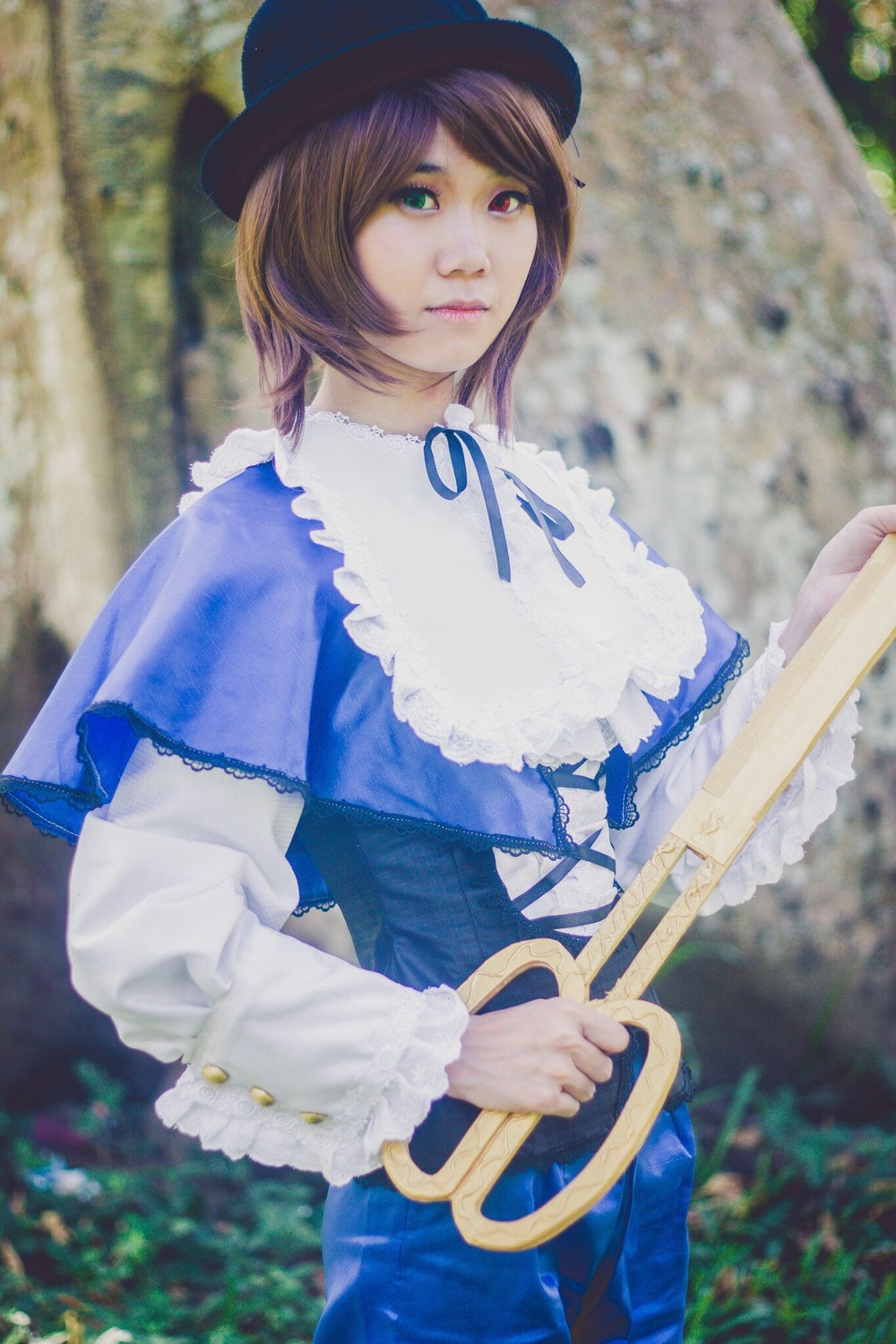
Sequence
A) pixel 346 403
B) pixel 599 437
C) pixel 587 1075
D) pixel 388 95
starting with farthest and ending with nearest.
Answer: pixel 599 437
pixel 346 403
pixel 388 95
pixel 587 1075

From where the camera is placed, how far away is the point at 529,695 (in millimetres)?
1229

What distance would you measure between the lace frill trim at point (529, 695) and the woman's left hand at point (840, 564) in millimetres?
130

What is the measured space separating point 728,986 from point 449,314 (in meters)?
2.03

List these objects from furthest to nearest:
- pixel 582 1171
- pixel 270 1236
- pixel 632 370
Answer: pixel 632 370 < pixel 270 1236 < pixel 582 1171

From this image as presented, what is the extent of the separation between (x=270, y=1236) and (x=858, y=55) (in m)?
4.99

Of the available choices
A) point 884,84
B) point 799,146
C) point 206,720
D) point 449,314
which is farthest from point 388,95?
point 884,84

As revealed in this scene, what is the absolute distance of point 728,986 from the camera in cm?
276

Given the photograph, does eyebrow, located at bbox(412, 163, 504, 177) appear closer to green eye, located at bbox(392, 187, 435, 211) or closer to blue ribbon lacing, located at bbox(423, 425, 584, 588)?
green eye, located at bbox(392, 187, 435, 211)

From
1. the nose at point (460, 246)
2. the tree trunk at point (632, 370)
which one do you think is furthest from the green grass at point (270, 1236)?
the nose at point (460, 246)

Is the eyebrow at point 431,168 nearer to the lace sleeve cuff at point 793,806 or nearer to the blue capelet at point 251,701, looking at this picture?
the blue capelet at point 251,701

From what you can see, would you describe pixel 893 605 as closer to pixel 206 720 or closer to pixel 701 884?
pixel 701 884

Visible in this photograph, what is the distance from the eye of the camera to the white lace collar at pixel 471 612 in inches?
46.3

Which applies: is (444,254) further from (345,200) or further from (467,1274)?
(467,1274)

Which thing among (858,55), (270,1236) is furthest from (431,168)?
(858,55)
